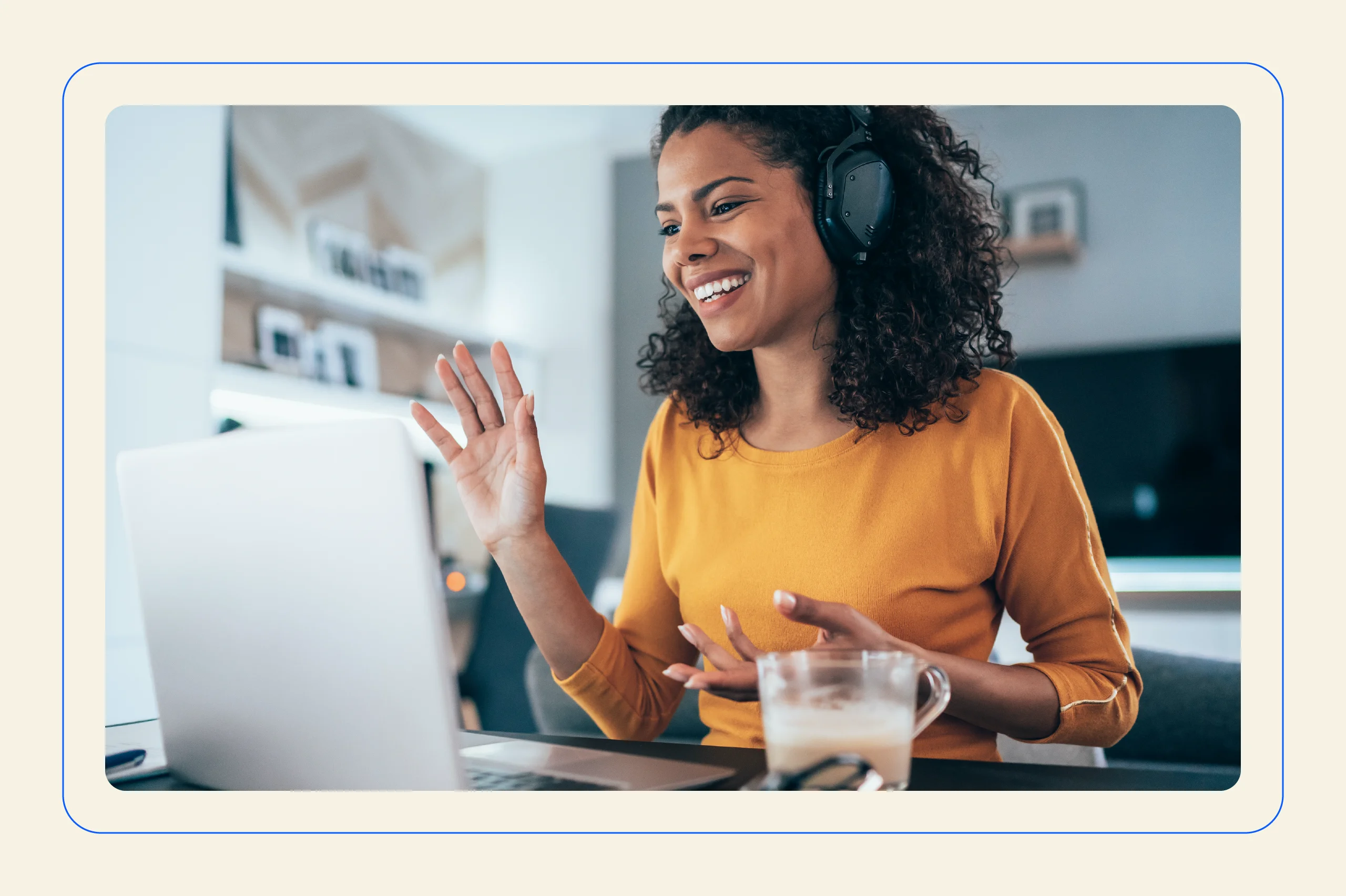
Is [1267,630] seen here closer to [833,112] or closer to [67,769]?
[833,112]

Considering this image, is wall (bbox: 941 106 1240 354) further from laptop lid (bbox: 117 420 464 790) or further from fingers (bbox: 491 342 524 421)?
laptop lid (bbox: 117 420 464 790)

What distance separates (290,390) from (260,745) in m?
2.20

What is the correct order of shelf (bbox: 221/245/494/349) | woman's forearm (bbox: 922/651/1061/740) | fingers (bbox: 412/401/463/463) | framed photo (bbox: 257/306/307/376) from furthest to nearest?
framed photo (bbox: 257/306/307/376), shelf (bbox: 221/245/494/349), fingers (bbox: 412/401/463/463), woman's forearm (bbox: 922/651/1061/740)

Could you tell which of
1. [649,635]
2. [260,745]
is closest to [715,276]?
[649,635]

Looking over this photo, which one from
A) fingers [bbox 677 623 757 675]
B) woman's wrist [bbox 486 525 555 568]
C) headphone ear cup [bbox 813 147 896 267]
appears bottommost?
fingers [bbox 677 623 757 675]

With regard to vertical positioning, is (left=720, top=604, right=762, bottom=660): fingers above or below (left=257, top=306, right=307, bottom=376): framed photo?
below

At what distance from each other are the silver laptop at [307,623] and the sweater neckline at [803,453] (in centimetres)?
42

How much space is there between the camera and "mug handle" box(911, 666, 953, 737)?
0.60 meters

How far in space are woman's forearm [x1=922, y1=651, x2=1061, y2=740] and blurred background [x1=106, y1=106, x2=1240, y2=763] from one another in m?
1.31

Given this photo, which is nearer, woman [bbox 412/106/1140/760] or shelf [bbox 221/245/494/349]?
woman [bbox 412/106/1140/760]

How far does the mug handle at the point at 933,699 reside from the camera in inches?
23.8

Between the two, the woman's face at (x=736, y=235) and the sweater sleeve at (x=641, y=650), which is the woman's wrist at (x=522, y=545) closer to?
the sweater sleeve at (x=641, y=650)

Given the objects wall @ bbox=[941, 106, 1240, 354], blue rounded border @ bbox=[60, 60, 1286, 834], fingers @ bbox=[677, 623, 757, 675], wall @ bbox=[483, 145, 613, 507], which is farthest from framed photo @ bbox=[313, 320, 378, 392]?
fingers @ bbox=[677, 623, 757, 675]

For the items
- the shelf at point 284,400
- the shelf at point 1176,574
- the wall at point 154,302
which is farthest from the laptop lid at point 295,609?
the shelf at point 1176,574
